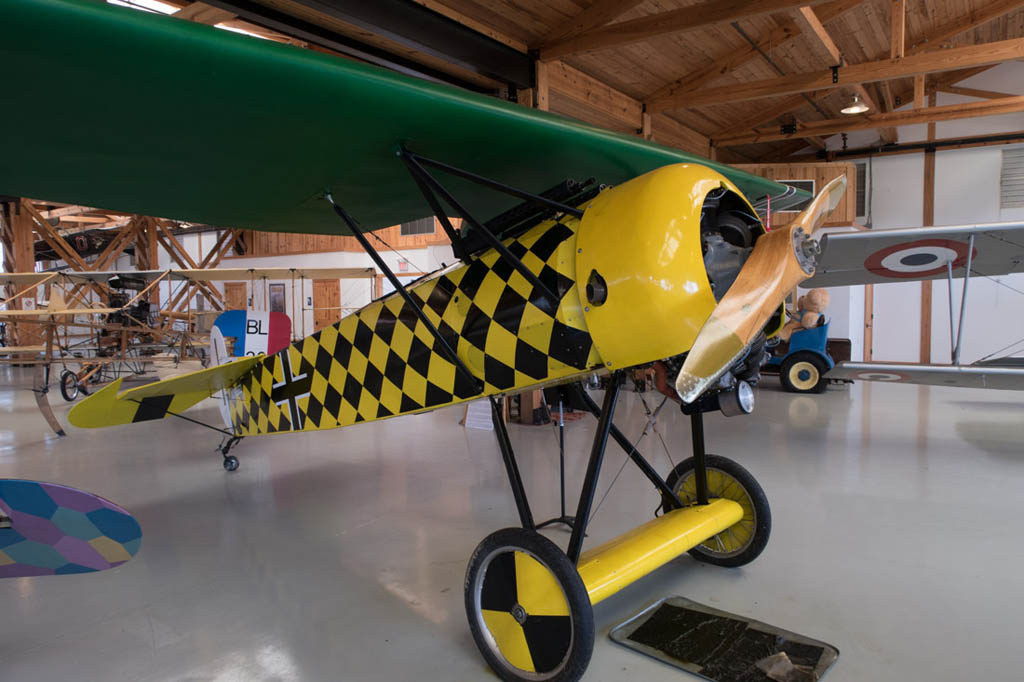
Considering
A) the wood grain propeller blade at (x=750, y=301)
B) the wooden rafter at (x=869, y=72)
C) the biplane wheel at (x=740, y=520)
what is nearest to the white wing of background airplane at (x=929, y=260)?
the biplane wheel at (x=740, y=520)

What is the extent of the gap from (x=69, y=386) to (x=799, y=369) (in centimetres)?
1279

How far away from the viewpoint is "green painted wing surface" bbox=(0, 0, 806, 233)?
62.5 inches

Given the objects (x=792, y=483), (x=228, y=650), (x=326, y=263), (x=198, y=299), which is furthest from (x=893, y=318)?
(x=198, y=299)

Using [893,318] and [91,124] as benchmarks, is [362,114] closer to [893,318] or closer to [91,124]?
[91,124]

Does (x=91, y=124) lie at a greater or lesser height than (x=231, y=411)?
greater

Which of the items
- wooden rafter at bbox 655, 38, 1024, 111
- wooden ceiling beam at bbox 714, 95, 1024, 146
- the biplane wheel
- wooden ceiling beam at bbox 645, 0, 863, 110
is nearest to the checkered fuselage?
the biplane wheel

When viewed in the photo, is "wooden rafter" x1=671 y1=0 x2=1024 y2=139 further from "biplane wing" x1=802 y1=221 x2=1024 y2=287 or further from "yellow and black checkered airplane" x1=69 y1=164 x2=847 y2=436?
"yellow and black checkered airplane" x1=69 y1=164 x2=847 y2=436

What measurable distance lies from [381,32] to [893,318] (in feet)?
44.9

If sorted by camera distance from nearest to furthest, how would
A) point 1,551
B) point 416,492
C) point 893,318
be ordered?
point 1,551
point 416,492
point 893,318

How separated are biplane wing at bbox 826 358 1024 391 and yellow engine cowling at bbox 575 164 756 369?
4642 mm

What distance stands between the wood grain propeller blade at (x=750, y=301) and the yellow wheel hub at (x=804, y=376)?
8.69 m

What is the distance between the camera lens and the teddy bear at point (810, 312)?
9.43 metres

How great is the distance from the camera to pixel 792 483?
4.53 meters

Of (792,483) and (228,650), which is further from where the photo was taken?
(792,483)
